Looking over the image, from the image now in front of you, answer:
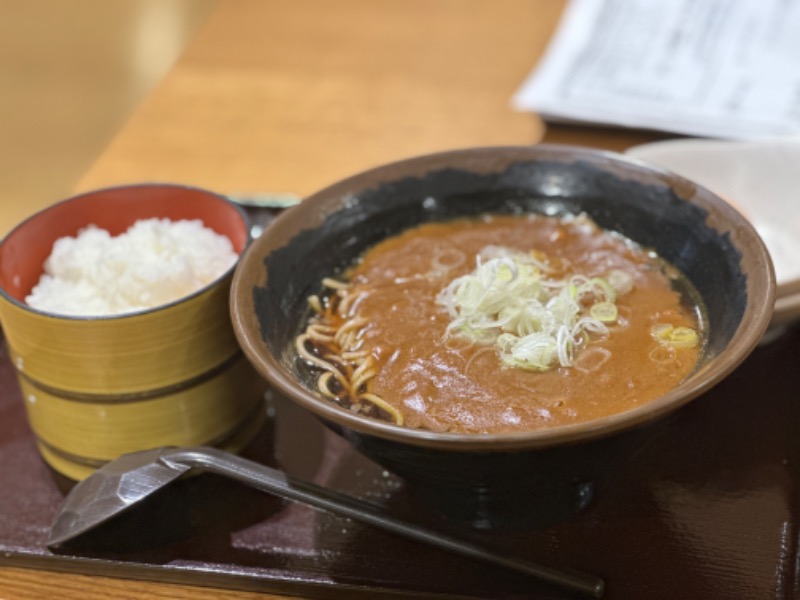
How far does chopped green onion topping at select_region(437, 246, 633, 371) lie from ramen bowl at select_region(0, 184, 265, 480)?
332mm

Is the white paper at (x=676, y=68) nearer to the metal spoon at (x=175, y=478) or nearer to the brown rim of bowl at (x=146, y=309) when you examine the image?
the brown rim of bowl at (x=146, y=309)

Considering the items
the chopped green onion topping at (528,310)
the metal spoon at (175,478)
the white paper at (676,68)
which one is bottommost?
the metal spoon at (175,478)

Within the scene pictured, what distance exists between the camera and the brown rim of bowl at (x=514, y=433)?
0.98 meters

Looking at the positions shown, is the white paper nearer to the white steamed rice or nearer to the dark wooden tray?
the dark wooden tray

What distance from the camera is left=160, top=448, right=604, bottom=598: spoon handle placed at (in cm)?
111

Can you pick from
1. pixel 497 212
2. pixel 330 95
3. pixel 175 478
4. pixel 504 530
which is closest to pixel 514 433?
pixel 504 530

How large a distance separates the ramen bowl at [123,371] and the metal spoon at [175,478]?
8cm

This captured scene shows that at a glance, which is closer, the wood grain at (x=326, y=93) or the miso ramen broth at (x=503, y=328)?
the miso ramen broth at (x=503, y=328)

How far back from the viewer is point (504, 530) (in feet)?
3.94

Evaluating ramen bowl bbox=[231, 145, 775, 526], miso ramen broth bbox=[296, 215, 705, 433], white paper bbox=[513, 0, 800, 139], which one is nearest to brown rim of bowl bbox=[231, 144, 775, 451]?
ramen bowl bbox=[231, 145, 775, 526]

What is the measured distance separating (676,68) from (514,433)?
1.67 m

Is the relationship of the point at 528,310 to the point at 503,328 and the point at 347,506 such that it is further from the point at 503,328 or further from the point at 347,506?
the point at 347,506

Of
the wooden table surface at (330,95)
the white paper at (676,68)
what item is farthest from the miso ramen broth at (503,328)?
the white paper at (676,68)

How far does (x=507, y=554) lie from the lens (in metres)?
1.12
